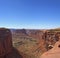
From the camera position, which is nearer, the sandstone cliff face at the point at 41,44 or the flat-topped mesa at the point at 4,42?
the flat-topped mesa at the point at 4,42

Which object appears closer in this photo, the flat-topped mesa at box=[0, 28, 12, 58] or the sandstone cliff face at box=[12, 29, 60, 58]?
the flat-topped mesa at box=[0, 28, 12, 58]

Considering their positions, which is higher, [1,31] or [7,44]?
[1,31]

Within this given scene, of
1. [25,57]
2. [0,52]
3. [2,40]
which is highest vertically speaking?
[2,40]

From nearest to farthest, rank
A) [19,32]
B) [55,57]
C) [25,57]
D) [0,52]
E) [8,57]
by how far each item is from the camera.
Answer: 1. [55,57]
2. [0,52]
3. [8,57]
4. [25,57]
5. [19,32]

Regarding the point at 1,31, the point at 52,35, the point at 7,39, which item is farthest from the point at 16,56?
the point at 52,35

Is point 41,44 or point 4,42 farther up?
point 4,42

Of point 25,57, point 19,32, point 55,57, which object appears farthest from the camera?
point 19,32

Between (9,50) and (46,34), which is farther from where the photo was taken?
(46,34)

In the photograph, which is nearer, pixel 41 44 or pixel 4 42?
pixel 4 42

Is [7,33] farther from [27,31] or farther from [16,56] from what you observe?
[27,31]

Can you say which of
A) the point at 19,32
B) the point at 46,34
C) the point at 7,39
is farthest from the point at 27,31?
the point at 7,39
